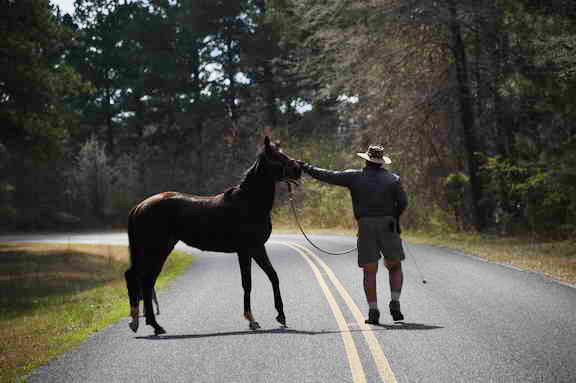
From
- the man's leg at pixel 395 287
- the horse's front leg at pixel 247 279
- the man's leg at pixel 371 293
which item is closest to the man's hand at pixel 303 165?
the horse's front leg at pixel 247 279

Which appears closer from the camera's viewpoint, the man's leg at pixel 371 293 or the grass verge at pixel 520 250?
the man's leg at pixel 371 293

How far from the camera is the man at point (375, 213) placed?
28.3 ft

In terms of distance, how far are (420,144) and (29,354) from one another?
64.3ft

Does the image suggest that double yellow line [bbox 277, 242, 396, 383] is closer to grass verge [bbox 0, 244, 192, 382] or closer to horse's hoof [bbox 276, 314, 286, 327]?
horse's hoof [bbox 276, 314, 286, 327]

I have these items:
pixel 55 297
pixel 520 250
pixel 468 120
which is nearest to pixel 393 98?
pixel 468 120

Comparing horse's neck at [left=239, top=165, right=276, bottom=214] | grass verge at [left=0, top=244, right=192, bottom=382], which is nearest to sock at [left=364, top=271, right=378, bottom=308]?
horse's neck at [left=239, top=165, right=276, bottom=214]

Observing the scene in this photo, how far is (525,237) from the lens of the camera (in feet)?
71.8

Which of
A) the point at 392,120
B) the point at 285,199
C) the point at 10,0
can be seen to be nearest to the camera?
the point at 10,0

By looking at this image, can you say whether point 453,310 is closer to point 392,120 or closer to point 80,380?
point 80,380

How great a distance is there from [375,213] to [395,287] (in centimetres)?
105

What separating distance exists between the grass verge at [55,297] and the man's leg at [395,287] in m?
4.37

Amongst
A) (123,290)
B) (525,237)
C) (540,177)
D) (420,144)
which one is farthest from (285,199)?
(123,290)

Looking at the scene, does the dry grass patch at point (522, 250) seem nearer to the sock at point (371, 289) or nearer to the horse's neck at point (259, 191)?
the sock at point (371, 289)

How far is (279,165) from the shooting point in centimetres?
791
